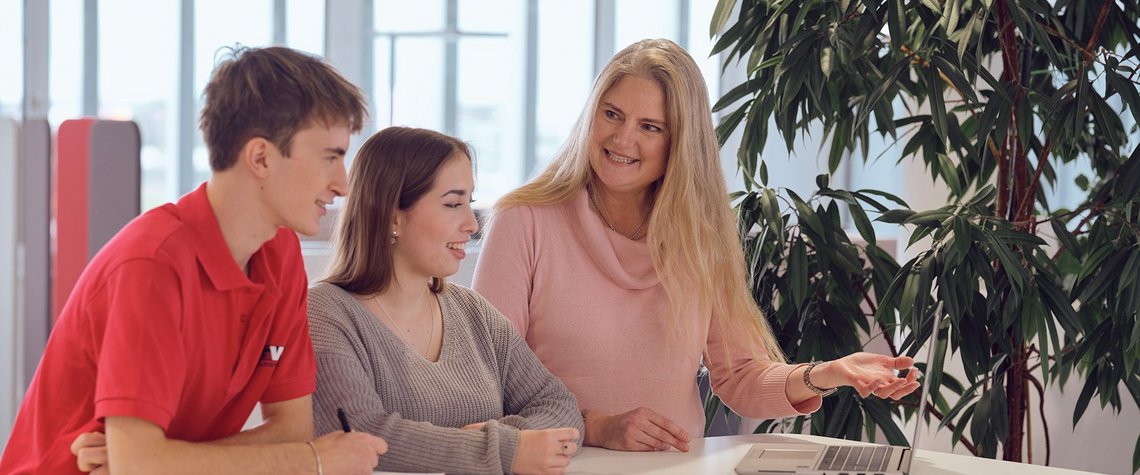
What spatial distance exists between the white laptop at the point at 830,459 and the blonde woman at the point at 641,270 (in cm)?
32

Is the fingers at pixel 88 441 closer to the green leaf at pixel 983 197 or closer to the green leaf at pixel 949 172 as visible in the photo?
the green leaf at pixel 983 197

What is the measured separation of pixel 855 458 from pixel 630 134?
2.38 feet

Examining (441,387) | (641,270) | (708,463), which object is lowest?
(708,463)

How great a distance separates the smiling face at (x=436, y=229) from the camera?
163 centimetres

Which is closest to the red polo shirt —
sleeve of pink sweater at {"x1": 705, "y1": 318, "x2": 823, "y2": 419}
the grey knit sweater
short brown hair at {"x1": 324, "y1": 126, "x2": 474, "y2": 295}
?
the grey knit sweater

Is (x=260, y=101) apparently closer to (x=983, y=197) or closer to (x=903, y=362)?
(x=903, y=362)

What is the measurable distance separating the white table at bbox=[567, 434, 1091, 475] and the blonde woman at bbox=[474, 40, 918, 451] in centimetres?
28

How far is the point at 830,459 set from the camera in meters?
1.58

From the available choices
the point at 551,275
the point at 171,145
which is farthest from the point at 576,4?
the point at 551,275

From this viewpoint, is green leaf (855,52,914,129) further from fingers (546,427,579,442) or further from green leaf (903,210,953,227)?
fingers (546,427,579,442)

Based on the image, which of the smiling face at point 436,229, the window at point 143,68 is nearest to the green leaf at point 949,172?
the smiling face at point 436,229

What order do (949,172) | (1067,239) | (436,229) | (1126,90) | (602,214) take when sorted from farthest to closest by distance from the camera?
(949,172), (1067,239), (1126,90), (602,214), (436,229)

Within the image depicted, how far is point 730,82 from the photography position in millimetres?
5641

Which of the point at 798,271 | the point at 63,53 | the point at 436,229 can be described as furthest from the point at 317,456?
the point at 63,53
